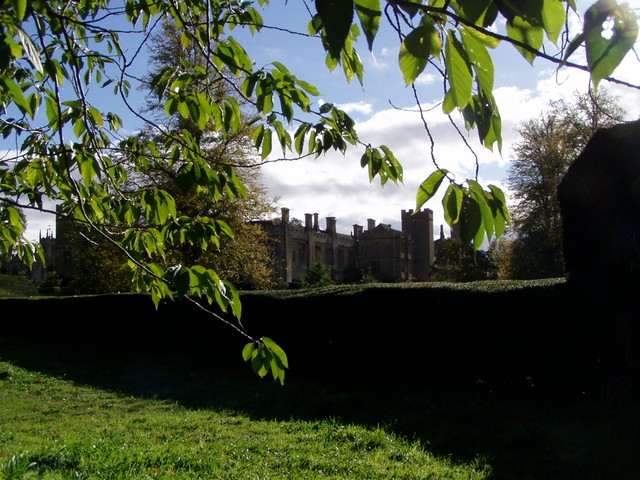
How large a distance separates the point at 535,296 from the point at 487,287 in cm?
104

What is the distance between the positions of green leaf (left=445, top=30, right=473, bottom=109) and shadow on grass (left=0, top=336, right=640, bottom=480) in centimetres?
496

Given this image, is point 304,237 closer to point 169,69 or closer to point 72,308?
A: point 72,308

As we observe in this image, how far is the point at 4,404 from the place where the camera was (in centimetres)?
952

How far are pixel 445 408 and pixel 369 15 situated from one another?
743cm

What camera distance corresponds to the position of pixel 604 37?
119 centimetres

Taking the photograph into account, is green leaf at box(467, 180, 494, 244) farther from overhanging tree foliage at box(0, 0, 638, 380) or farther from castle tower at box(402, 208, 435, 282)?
castle tower at box(402, 208, 435, 282)

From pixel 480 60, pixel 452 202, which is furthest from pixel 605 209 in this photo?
pixel 480 60

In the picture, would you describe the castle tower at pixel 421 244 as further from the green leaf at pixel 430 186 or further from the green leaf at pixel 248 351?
the green leaf at pixel 430 186

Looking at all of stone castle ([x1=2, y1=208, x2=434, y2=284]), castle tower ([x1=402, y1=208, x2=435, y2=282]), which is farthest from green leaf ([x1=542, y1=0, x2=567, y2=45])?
castle tower ([x1=402, y1=208, x2=435, y2=282])

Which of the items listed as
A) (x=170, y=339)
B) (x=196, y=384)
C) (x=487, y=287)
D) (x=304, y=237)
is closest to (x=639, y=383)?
(x=487, y=287)

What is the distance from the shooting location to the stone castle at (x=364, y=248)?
57.2 m

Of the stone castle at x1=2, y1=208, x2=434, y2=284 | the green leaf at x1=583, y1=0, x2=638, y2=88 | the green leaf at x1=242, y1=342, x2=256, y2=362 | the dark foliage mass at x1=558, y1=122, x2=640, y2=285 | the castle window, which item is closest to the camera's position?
the green leaf at x1=583, y1=0, x2=638, y2=88

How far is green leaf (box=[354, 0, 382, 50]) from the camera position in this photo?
1354 millimetres

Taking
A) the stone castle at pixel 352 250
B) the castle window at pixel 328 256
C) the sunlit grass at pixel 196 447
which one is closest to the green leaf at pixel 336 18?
the sunlit grass at pixel 196 447
